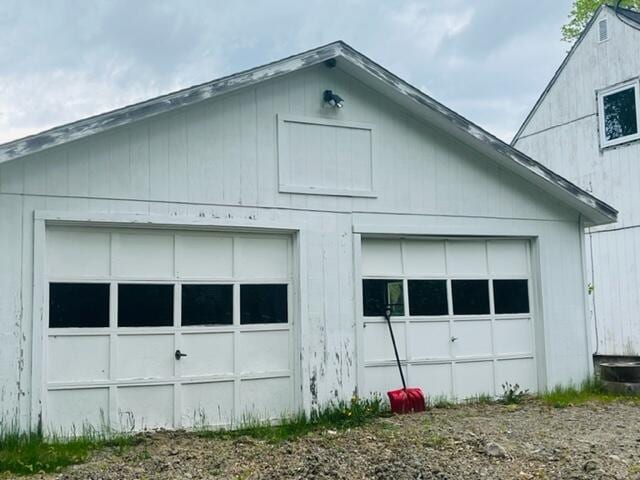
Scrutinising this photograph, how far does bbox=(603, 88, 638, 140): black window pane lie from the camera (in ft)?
47.9

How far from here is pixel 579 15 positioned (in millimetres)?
25203

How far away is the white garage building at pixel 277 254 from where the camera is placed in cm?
783

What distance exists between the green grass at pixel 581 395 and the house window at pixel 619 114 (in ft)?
19.5

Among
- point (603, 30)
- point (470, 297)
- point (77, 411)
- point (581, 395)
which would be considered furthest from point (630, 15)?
point (77, 411)

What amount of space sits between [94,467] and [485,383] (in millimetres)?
5724

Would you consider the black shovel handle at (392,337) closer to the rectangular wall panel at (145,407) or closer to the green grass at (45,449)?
the rectangular wall panel at (145,407)

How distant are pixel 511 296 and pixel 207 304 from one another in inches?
183

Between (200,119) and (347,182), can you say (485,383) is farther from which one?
(200,119)

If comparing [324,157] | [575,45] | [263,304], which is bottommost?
[263,304]

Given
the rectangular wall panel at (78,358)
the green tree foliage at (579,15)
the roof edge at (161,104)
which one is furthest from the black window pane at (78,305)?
the green tree foliage at (579,15)

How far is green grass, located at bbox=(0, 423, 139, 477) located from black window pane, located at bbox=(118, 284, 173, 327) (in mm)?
1275

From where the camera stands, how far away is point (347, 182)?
31.1 ft

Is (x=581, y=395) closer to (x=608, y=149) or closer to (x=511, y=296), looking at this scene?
(x=511, y=296)

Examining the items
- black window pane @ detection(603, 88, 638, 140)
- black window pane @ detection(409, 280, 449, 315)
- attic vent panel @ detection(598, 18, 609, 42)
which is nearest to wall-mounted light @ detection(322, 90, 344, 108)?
black window pane @ detection(409, 280, 449, 315)
